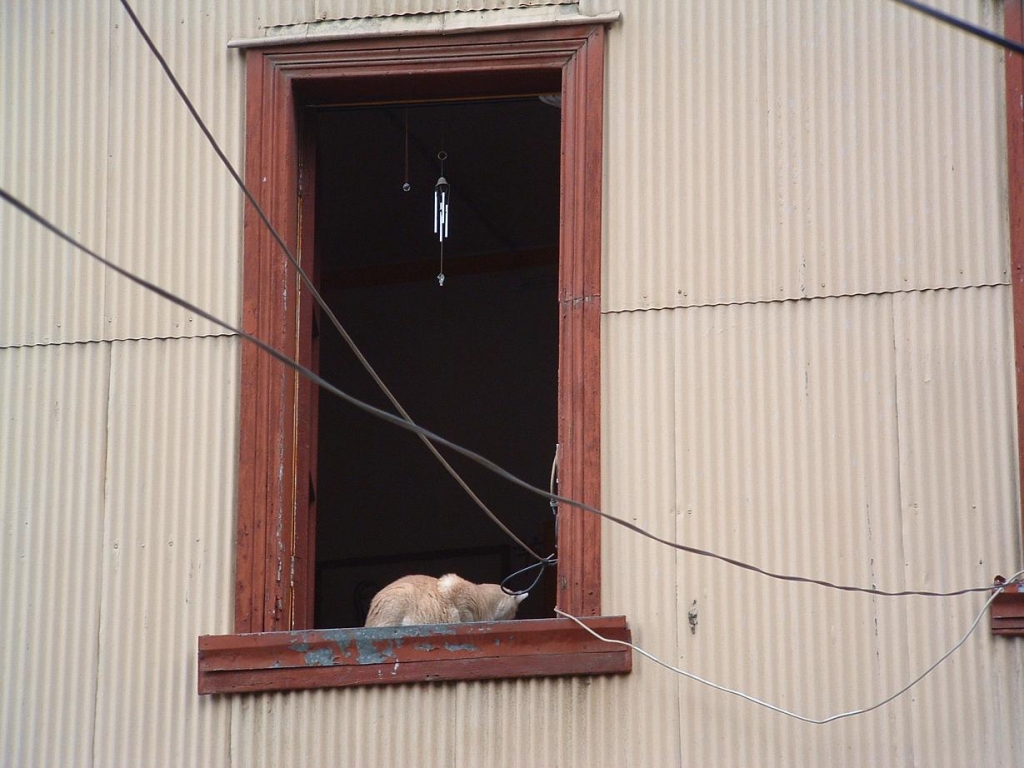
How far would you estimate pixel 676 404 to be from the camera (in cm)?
638

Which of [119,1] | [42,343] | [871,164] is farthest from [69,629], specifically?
[871,164]

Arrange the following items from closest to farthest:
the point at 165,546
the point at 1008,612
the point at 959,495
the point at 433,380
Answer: the point at 1008,612, the point at 959,495, the point at 165,546, the point at 433,380

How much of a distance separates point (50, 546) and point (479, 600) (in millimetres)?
1823

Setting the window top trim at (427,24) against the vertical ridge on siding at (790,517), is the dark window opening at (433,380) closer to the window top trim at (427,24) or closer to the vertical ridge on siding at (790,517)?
the window top trim at (427,24)

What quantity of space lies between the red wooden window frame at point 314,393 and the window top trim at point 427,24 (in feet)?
0.13

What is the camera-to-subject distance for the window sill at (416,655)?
6.09 m

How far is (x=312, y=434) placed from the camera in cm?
696

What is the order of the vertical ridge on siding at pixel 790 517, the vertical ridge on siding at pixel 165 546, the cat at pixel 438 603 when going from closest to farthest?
the vertical ridge on siding at pixel 790 517, the vertical ridge on siding at pixel 165 546, the cat at pixel 438 603

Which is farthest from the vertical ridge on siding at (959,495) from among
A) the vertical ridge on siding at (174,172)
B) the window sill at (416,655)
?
the vertical ridge on siding at (174,172)

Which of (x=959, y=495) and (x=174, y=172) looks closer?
(x=959, y=495)

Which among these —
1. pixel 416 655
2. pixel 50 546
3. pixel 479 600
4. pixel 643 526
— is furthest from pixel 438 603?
pixel 50 546

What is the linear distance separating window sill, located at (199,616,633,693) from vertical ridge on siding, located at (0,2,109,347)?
1.63 metres

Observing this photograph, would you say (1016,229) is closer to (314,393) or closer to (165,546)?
(314,393)

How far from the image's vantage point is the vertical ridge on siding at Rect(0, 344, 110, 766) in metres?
6.34
